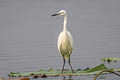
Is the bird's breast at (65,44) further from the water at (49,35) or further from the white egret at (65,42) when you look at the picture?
the water at (49,35)

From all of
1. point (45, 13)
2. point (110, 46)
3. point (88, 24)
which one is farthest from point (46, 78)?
point (45, 13)

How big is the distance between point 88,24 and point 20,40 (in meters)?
5.46

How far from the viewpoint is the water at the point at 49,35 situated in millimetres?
15289

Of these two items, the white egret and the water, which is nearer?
the white egret

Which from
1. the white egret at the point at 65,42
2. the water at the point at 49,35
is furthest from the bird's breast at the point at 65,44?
the water at the point at 49,35

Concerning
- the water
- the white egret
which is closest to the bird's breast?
the white egret

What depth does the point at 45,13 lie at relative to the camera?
34.1 meters

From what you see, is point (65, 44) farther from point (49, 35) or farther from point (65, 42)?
point (49, 35)

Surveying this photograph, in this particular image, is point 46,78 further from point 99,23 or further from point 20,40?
point 99,23

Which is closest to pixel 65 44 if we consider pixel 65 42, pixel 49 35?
pixel 65 42

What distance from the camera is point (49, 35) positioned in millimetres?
22406

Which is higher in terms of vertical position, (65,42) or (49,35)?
(49,35)

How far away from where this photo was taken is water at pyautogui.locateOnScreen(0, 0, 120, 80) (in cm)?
1529

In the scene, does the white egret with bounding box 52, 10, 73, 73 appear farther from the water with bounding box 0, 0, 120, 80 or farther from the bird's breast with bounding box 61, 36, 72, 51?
the water with bounding box 0, 0, 120, 80
